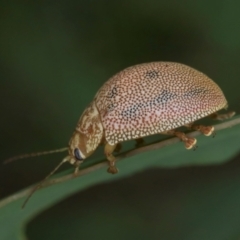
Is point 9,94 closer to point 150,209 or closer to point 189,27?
point 189,27

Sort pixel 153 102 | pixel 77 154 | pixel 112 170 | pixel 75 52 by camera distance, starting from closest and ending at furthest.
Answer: pixel 112 170 < pixel 153 102 < pixel 77 154 < pixel 75 52

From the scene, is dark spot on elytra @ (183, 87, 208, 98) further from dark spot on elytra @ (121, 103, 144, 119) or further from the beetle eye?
the beetle eye

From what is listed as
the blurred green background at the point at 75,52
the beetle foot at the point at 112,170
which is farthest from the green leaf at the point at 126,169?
the blurred green background at the point at 75,52

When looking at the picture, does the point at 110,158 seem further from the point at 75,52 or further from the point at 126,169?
the point at 75,52

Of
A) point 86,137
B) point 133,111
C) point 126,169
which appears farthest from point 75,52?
point 126,169

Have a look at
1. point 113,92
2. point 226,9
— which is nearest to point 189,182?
point 113,92

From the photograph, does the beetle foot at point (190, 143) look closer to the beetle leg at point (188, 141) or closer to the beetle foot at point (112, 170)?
the beetle leg at point (188, 141)

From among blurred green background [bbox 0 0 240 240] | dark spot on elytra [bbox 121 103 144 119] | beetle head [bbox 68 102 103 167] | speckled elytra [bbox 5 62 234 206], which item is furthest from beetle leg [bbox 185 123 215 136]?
blurred green background [bbox 0 0 240 240]
